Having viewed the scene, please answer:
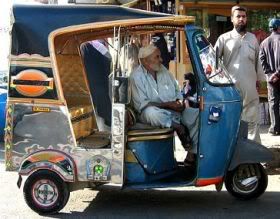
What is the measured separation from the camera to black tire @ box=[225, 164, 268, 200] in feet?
21.2

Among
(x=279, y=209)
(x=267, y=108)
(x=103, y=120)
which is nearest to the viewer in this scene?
(x=279, y=209)

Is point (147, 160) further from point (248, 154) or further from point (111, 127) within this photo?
point (248, 154)

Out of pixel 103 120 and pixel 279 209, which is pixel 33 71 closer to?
pixel 103 120

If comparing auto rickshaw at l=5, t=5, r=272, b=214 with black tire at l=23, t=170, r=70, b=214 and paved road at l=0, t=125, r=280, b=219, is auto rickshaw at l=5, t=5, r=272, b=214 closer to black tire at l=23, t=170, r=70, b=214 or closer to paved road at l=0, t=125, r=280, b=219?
black tire at l=23, t=170, r=70, b=214

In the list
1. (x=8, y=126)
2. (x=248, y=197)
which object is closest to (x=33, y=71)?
(x=8, y=126)

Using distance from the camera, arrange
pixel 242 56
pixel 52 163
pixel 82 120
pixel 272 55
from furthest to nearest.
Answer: pixel 272 55
pixel 242 56
pixel 82 120
pixel 52 163

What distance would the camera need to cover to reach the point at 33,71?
598 cm

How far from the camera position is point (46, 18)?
595 cm

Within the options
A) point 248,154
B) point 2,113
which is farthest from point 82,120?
point 2,113

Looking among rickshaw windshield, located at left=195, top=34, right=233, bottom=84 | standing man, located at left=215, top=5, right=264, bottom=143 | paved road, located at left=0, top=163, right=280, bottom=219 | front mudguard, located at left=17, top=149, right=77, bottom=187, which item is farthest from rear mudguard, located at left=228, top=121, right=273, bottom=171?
front mudguard, located at left=17, top=149, right=77, bottom=187

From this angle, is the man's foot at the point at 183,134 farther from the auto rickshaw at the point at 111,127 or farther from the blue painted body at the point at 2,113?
the blue painted body at the point at 2,113

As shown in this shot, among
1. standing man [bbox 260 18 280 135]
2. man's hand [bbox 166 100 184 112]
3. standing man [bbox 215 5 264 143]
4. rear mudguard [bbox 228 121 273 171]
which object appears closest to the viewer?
rear mudguard [bbox 228 121 273 171]

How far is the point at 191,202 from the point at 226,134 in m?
1.01

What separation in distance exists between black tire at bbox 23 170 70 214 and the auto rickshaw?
0.03 feet
